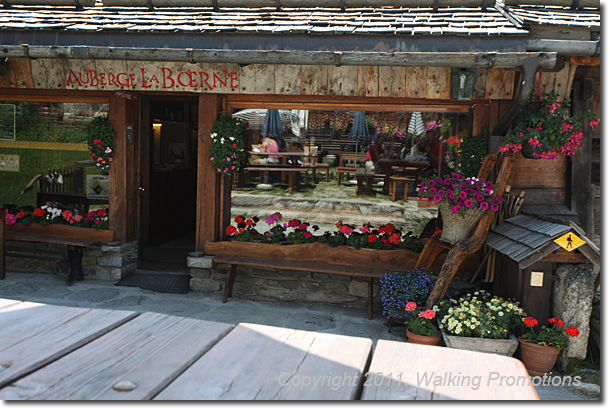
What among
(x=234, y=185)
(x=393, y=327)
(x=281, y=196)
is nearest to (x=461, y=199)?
(x=393, y=327)

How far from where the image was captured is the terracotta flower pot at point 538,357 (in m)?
4.58

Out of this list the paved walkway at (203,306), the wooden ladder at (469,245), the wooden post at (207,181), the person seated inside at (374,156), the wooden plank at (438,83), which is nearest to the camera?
the wooden ladder at (469,245)

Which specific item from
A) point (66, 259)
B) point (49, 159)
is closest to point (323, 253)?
point (66, 259)

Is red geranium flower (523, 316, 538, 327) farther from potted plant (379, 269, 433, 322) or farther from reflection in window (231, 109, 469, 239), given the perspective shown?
reflection in window (231, 109, 469, 239)

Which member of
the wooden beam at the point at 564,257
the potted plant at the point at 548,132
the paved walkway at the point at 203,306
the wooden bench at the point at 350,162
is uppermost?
the potted plant at the point at 548,132

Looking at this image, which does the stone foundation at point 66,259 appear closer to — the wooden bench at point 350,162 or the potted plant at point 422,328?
the wooden bench at point 350,162

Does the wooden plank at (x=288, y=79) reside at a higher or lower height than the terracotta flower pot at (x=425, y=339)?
→ higher

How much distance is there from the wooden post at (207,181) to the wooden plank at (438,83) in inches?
104

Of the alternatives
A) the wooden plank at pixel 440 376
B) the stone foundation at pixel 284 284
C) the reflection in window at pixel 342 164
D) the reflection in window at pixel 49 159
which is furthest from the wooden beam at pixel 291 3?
the wooden plank at pixel 440 376

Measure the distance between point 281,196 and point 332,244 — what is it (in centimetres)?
101

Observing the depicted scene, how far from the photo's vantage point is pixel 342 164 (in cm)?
673

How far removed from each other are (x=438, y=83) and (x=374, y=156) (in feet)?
3.92

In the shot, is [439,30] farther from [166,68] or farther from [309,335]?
[309,335]

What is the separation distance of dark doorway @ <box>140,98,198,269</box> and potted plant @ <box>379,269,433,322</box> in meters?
3.47
